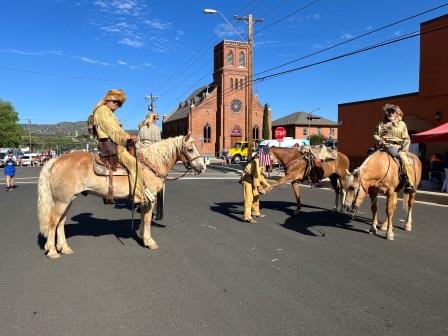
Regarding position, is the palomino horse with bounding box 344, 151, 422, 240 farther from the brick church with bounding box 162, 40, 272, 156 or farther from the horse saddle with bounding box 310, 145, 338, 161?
the brick church with bounding box 162, 40, 272, 156

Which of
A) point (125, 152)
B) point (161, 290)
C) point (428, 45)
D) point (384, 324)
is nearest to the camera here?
point (384, 324)

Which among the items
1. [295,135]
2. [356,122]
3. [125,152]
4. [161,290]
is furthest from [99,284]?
[295,135]

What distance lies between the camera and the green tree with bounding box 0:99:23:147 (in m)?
78.5

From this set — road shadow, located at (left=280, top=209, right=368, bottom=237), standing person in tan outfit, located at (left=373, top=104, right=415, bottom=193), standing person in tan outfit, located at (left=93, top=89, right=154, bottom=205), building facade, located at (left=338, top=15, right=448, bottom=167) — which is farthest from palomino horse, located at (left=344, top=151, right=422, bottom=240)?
building facade, located at (left=338, top=15, right=448, bottom=167)

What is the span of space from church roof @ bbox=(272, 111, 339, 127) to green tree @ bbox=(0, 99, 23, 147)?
176 ft

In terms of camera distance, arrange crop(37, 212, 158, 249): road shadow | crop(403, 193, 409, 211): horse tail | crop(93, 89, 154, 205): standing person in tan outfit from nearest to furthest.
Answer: crop(93, 89, 154, 205): standing person in tan outfit < crop(37, 212, 158, 249): road shadow < crop(403, 193, 409, 211): horse tail

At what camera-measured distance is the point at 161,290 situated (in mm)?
4867

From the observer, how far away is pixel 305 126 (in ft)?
279

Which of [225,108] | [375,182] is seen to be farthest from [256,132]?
[375,182]

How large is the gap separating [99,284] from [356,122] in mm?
22913

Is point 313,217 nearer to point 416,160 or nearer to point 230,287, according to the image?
point 416,160

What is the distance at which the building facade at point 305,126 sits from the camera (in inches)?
3314

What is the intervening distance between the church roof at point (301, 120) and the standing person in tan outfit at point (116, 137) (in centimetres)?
7902

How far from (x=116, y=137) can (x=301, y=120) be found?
81.1 meters
